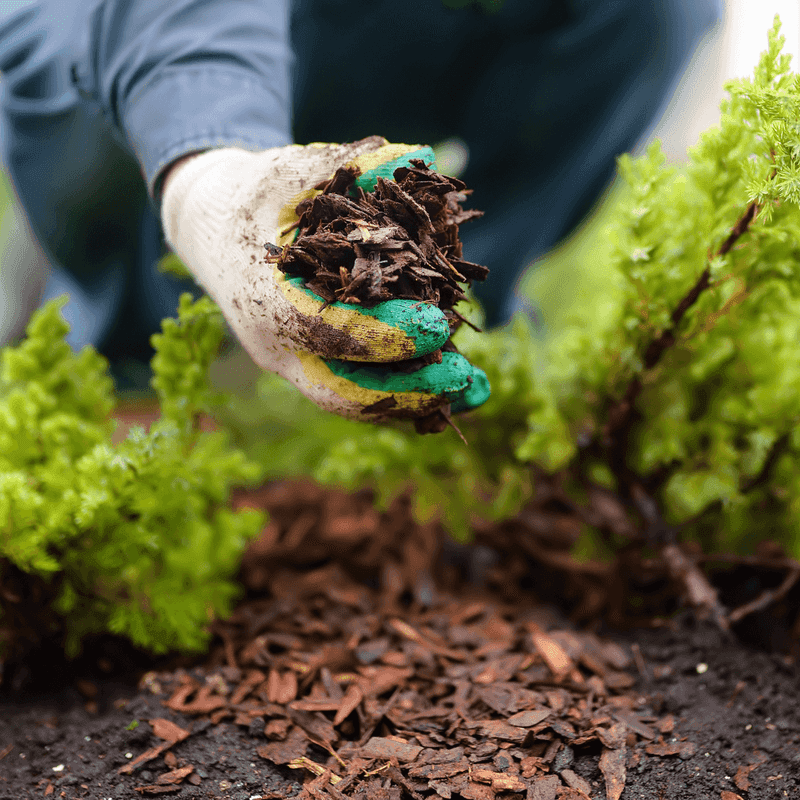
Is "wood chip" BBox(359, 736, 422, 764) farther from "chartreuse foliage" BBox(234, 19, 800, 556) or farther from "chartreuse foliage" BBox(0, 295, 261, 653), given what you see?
"chartreuse foliage" BBox(234, 19, 800, 556)

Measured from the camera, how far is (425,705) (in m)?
1.16

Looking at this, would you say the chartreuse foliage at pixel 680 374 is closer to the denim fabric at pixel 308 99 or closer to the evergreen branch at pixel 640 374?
the evergreen branch at pixel 640 374

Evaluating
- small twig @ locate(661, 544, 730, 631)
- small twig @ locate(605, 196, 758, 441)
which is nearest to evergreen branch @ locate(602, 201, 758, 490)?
small twig @ locate(605, 196, 758, 441)

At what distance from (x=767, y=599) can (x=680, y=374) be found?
20.8 inches

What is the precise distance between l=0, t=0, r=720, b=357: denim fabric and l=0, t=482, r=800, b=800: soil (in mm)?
1050

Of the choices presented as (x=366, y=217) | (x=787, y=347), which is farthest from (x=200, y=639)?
(x=787, y=347)

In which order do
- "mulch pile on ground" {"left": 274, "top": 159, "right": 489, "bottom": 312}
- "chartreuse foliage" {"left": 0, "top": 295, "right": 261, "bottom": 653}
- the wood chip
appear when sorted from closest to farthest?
"mulch pile on ground" {"left": 274, "top": 159, "right": 489, "bottom": 312} < the wood chip < "chartreuse foliage" {"left": 0, "top": 295, "right": 261, "bottom": 653}

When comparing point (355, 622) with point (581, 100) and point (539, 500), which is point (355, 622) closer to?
point (539, 500)

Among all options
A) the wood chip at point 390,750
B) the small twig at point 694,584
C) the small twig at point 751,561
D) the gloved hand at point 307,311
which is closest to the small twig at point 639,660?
the small twig at point 694,584

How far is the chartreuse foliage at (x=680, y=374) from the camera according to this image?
113 centimetres

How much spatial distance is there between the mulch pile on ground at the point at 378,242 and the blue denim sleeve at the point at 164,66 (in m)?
0.44

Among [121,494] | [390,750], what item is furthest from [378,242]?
[390,750]

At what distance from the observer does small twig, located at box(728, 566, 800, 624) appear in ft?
4.30

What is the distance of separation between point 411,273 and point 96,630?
0.99 m
